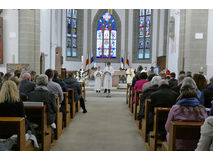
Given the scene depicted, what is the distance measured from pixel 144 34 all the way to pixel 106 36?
3349 mm

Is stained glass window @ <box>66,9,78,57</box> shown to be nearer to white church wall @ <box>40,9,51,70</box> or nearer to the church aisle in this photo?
white church wall @ <box>40,9,51,70</box>

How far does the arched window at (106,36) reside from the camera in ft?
71.2

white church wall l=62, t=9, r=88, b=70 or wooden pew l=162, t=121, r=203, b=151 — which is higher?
white church wall l=62, t=9, r=88, b=70

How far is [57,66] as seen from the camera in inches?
608

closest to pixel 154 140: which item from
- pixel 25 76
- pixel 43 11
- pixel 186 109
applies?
pixel 186 109

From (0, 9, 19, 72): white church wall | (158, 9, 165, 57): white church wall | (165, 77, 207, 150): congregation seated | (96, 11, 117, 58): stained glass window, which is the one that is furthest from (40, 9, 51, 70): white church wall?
(165, 77, 207, 150): congregation seated

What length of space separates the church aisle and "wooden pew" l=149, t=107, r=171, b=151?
0.51 meters

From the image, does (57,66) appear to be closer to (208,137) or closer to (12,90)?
(12,90)

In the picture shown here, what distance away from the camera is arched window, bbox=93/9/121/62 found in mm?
21688

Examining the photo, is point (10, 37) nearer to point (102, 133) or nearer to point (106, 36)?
point (102, 133)

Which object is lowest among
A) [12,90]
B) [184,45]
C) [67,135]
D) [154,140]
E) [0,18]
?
[67,135]

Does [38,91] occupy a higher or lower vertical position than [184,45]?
lower

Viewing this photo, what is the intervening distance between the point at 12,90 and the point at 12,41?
853cm

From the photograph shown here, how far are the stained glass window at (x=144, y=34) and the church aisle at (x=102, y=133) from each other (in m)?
13.7
